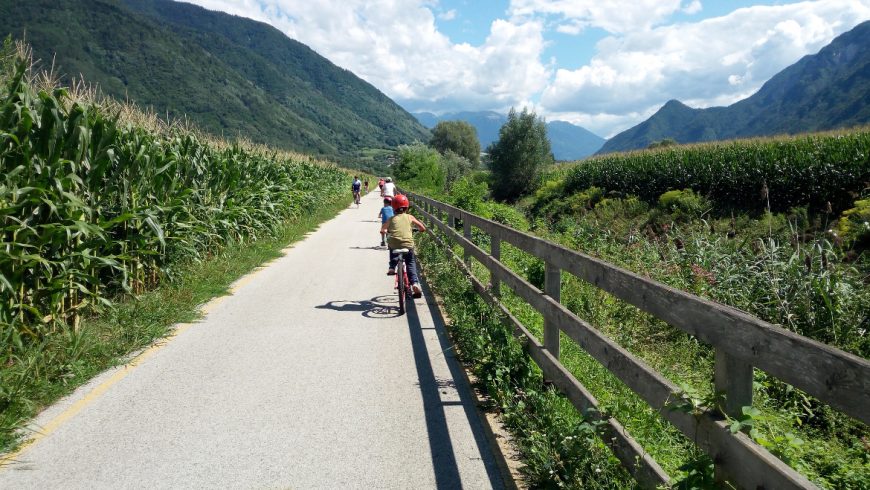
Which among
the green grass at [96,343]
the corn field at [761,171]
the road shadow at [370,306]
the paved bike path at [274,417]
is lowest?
the paved bike path at [274,417]

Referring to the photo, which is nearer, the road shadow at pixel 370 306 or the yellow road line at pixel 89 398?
the yellow road line at pixel 89 398

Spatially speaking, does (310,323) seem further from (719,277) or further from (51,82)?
(719,277)

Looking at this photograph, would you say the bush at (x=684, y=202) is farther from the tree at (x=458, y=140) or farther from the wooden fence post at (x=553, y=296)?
the tree at (x=458, y=140)

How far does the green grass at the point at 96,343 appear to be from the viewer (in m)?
4.20

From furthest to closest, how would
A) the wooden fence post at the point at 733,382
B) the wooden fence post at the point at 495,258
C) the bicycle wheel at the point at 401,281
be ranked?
the bicycle wheel at the point at 401,281, the wooden fence post at the point at 495,258, the wooden fence post at the point at 733,382

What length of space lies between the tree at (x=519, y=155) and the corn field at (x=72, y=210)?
161ft

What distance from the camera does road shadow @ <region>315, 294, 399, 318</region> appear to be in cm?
781

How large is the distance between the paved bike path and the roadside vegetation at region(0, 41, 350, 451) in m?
0.39

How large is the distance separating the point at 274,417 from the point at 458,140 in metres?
107

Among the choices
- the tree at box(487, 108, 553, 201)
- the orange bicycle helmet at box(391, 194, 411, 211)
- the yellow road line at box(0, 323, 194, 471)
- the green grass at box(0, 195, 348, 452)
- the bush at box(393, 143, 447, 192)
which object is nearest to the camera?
the yellow road line at box(0, 323, 194, 471)

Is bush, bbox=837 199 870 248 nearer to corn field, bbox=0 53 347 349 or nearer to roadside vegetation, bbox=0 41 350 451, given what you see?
roadside vegetation, bbox=0 41 350 451

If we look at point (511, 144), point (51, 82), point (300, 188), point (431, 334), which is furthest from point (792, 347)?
point (511, 144)

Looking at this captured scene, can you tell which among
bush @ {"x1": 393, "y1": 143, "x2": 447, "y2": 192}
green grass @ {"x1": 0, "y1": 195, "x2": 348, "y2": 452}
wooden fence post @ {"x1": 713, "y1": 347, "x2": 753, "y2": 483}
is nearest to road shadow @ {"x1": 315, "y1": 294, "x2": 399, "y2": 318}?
green grass @ {"x1": 0, "y1": 195, "x2": 348, "y2": 452}

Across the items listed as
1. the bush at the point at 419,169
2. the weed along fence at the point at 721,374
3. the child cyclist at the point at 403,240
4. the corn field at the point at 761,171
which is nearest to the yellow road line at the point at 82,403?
the child cyclist at the point at 403,240
